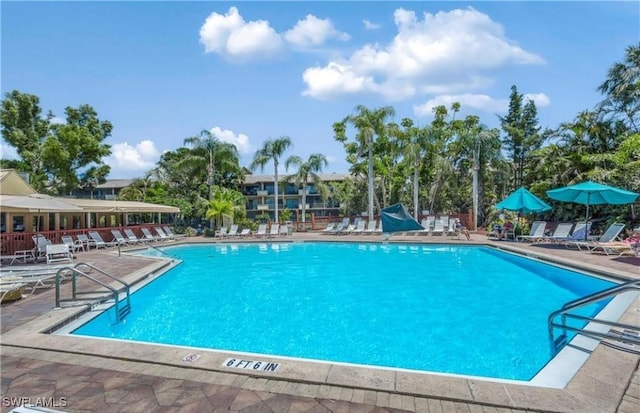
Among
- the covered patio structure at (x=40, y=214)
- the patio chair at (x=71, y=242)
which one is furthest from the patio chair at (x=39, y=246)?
the patio chair at (x=71, y=242)

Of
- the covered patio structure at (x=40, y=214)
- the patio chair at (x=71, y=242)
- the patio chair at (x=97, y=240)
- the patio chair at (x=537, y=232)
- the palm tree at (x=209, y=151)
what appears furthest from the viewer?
the palm tree at (x=209, y=151)

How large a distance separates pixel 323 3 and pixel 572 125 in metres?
14.6

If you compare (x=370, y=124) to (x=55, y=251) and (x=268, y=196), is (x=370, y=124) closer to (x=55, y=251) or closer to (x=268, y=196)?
(x=55, y=251)

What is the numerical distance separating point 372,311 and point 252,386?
4.11 m

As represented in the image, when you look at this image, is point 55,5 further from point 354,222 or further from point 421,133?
point 421,133

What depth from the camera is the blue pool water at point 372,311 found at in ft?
16.2

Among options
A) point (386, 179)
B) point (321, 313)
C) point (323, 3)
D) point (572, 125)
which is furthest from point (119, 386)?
point (386, 179)

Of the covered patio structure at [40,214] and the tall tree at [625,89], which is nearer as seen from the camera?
the covered patio structure at [40,214]

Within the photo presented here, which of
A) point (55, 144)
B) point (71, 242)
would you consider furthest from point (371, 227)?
point (55, 144)

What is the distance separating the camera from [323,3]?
11500 mm

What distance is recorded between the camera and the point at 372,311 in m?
6.88

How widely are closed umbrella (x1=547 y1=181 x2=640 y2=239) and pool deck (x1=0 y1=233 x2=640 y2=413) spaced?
10.3 metres

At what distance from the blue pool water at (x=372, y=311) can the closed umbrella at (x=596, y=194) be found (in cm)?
298

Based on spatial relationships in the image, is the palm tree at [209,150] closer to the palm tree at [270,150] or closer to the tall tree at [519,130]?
the palm tree at [270,150]
